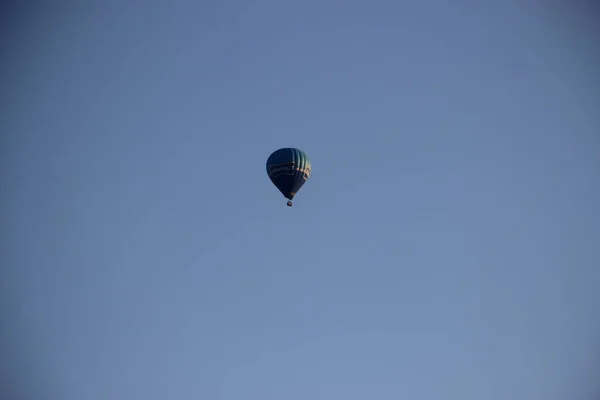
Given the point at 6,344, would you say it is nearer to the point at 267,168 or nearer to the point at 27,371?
the point at 27,371

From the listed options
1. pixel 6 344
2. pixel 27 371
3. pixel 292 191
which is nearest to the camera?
pixel 292 191

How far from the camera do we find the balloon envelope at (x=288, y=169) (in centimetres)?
5038

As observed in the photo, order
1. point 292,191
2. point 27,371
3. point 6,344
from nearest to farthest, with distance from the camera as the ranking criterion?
point 292,191, point 27,371, point 6,344

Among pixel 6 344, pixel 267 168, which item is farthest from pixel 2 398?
pixel 267 168

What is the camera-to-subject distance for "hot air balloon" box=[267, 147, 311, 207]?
50375 millimetres

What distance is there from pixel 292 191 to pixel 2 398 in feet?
225

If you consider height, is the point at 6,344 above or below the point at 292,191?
above

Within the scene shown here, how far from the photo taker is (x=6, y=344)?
95.3 m

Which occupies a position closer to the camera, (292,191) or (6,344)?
(292,191)

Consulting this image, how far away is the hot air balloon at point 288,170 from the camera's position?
50.4m

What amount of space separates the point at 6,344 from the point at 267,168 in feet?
216

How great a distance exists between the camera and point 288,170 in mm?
50312

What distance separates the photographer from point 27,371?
8862cm

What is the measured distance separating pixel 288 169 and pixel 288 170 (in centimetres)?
9
